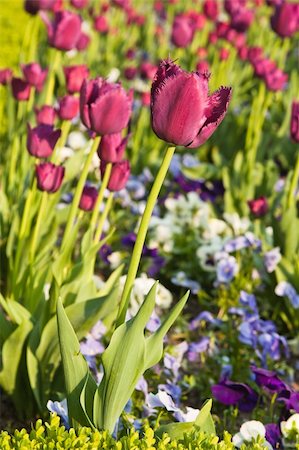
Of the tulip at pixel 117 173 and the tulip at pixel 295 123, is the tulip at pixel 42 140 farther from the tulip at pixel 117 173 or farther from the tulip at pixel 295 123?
the tulip at pixel 295 123

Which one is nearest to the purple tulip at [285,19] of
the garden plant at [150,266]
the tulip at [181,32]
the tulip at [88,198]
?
the garden plant at [150,266]

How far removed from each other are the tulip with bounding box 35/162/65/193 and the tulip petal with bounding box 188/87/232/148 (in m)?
0.77

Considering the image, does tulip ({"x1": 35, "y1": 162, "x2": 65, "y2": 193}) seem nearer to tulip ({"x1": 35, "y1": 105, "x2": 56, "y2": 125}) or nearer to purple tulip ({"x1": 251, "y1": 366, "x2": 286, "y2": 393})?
tulip ({"x1": 35, "y1": 105, "x2": 56, "y2": 125})

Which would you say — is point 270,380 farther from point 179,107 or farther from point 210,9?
point 210,9

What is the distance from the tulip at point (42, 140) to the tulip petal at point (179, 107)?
0.83 m

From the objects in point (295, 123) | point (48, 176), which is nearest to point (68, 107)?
point (48, 176)

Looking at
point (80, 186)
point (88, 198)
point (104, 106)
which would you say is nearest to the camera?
point (104, 106)

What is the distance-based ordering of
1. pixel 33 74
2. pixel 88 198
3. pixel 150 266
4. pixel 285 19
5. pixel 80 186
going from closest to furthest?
pixel 80 186
pixel 88 198
pixel 33 74
pixel 150 266
pixel 285 19

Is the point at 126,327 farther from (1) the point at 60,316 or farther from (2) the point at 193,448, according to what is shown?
(2) the point at 193,448

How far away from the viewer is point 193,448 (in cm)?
181

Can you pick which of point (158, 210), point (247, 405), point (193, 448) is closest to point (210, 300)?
point (158, 210)

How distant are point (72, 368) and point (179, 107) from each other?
72cm

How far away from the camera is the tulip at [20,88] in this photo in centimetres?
323

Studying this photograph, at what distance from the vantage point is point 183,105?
171 cm
